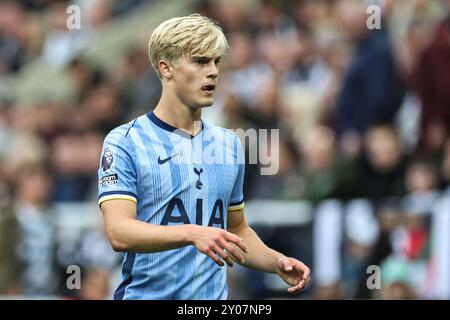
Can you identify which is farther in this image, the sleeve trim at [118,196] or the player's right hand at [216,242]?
the sleeve trim at [118,196]

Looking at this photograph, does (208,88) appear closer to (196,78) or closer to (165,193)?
(196,78)

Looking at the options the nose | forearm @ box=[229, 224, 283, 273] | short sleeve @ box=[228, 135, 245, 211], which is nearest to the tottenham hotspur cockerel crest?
the nose

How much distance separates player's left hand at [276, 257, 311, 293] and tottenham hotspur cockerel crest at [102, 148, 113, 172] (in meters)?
0.92

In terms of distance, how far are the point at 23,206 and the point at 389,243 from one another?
3830mm

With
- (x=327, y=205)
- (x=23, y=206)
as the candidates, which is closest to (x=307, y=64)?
(x=327, y=205)

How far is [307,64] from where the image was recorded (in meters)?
12.5

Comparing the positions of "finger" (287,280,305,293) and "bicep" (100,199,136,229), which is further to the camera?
"finger" (287,280,305,293)

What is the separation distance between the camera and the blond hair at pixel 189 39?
5633 millimetres

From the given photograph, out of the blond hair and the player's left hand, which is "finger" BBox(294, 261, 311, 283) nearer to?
the player's left hand

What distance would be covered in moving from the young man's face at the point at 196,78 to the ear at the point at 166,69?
0.08ft

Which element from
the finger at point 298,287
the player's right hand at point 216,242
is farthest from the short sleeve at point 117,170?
the finger at point 298,287

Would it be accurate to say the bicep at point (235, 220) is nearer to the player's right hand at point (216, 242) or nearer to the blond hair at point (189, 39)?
the blond hair at point (189, 39)

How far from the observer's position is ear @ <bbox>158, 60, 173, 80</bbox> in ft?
18.8
